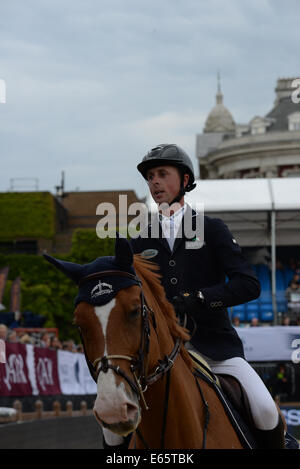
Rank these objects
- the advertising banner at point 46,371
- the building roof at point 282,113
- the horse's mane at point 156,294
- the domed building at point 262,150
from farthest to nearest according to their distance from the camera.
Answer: the building roof at point 282,113
the domed building at point 262,150
the advertising banner at point 46,371
the horse's mane at point 156,294

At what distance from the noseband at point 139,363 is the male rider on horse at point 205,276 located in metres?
0.54

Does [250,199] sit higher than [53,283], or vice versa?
[250,199]

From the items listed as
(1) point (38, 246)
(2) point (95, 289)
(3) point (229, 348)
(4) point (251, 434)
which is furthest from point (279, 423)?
(1) point (38, 246)

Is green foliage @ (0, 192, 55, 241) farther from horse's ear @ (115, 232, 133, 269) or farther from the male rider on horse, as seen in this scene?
horse's ear @ (115, 232, 133, 269)

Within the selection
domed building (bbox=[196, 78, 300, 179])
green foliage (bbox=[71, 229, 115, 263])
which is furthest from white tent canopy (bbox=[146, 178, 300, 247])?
domed building (bbox=[196, 78, 300, 179])

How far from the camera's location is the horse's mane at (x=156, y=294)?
4.52m

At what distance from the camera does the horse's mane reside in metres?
4.52

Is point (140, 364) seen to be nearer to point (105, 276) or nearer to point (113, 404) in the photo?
point (113, 404)

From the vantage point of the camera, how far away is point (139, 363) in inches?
161

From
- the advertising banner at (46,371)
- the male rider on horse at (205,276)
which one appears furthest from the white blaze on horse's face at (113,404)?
the advertising banner at (46,371)

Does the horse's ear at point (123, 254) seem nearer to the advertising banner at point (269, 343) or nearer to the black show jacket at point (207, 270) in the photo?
the black show jacket at point (207, 270)

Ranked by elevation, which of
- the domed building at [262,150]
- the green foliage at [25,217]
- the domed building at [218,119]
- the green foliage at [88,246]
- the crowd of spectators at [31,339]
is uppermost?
the domed building at [218,119]

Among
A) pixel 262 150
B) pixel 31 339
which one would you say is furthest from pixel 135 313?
pixel 262 150

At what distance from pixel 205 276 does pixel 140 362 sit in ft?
4.02
